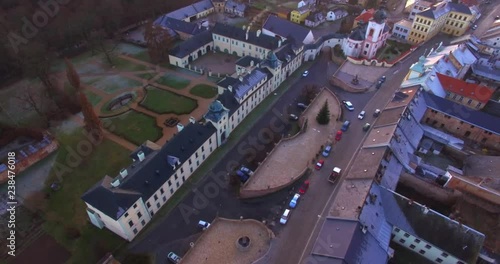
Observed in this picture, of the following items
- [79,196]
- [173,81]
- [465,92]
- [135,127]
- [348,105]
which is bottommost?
[79,196]

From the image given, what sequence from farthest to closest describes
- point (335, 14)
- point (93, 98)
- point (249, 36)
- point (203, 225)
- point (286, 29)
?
point (335, 14) → point (286, 29) → point (249, 36) → point (93, 98) → point (203, 225)

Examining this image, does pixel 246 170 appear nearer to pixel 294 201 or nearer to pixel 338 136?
pixel 294 201

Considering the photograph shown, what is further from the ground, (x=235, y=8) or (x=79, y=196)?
(x=235, y=8)

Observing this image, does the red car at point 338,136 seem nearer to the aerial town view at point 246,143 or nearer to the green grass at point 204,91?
the aerial town view at point 246,143

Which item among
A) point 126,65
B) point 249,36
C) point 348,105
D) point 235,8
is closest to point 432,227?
point 348,105

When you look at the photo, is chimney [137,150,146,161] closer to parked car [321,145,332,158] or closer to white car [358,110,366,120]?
parked car [321,145,332,158]

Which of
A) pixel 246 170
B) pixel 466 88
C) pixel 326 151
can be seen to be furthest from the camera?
pixel 466 88

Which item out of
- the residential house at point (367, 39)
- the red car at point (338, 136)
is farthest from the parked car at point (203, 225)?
the residential house at point (367, 39)
